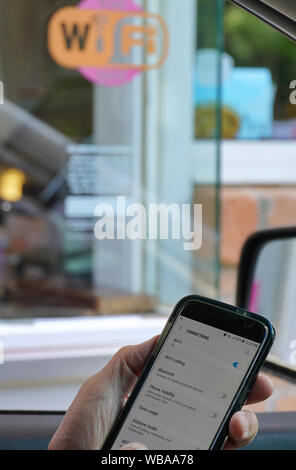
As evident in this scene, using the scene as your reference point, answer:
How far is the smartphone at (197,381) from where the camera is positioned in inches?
17.8

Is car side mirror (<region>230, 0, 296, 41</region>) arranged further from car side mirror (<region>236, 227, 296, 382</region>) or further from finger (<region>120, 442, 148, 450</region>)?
car side mirror (<region>236, 227, 296, 382</region>)

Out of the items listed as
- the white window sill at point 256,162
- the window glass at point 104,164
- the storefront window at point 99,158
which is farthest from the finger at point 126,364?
the white window sill at point 256,162

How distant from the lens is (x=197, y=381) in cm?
46

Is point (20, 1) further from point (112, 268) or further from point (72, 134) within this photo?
point (112, 268)

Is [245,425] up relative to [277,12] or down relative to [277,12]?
down

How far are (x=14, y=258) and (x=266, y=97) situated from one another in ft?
2.12

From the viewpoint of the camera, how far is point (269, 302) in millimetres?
1174

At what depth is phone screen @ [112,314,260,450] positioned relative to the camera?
1.49 ft

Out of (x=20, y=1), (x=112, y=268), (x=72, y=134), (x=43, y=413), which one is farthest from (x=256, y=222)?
(x=43, y=413)

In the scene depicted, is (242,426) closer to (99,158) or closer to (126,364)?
(126,364)

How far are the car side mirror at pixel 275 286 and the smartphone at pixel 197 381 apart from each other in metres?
0.32

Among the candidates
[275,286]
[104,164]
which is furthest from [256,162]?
[275,286]

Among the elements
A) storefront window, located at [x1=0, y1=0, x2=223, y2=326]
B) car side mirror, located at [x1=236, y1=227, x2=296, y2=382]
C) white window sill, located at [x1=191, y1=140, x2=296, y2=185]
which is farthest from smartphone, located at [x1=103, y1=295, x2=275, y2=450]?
white window sill, located at [x1=191, y1=140, x2=296, y2=185]

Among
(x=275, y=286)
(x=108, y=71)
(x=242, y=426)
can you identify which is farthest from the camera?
(x=108, y=71)
